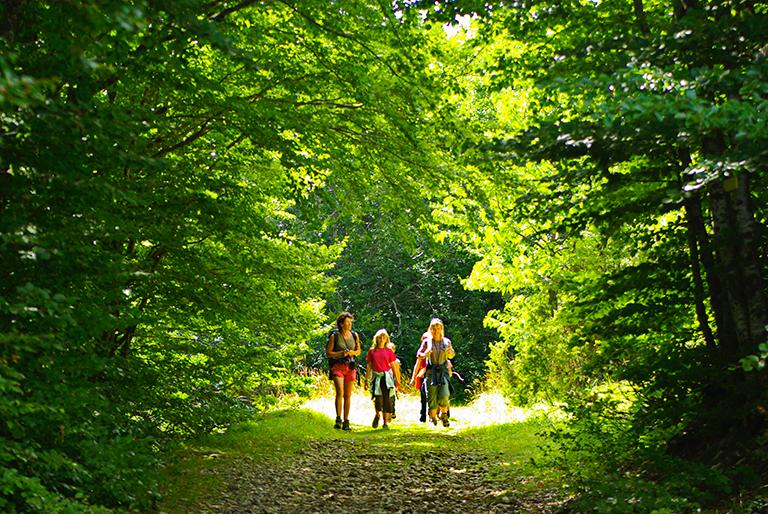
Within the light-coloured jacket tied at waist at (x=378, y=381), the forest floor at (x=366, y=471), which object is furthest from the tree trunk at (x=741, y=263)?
the light-coloured jacket tied at waist at (x=378, y=381)

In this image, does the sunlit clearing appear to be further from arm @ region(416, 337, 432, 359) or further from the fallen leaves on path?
the fallen leaves on path

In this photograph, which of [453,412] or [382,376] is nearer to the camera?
[382,376]

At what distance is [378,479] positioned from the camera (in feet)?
28.5

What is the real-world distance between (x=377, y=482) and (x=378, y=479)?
125 mm

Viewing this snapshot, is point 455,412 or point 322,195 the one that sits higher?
point 322,195

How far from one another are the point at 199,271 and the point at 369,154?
7.19 ft

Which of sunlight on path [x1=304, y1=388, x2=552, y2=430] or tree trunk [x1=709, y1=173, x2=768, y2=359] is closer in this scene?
tree trunk [x1=709, y1=173, x2=768, y2=359]

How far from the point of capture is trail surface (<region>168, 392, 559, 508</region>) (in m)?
7.37

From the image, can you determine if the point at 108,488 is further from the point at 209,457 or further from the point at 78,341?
the point at 209,457

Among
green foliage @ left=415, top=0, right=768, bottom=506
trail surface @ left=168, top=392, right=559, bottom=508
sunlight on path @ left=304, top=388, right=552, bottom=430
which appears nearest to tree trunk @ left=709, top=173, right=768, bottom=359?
green foliage @ left=415, top=0, right=768, bottom=506

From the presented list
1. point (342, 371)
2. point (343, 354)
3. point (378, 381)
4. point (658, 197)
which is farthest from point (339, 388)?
point (658, 197)

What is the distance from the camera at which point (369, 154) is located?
322 inches

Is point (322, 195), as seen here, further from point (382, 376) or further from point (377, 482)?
point (382, 376)

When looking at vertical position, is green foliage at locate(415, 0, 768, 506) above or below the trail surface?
above
